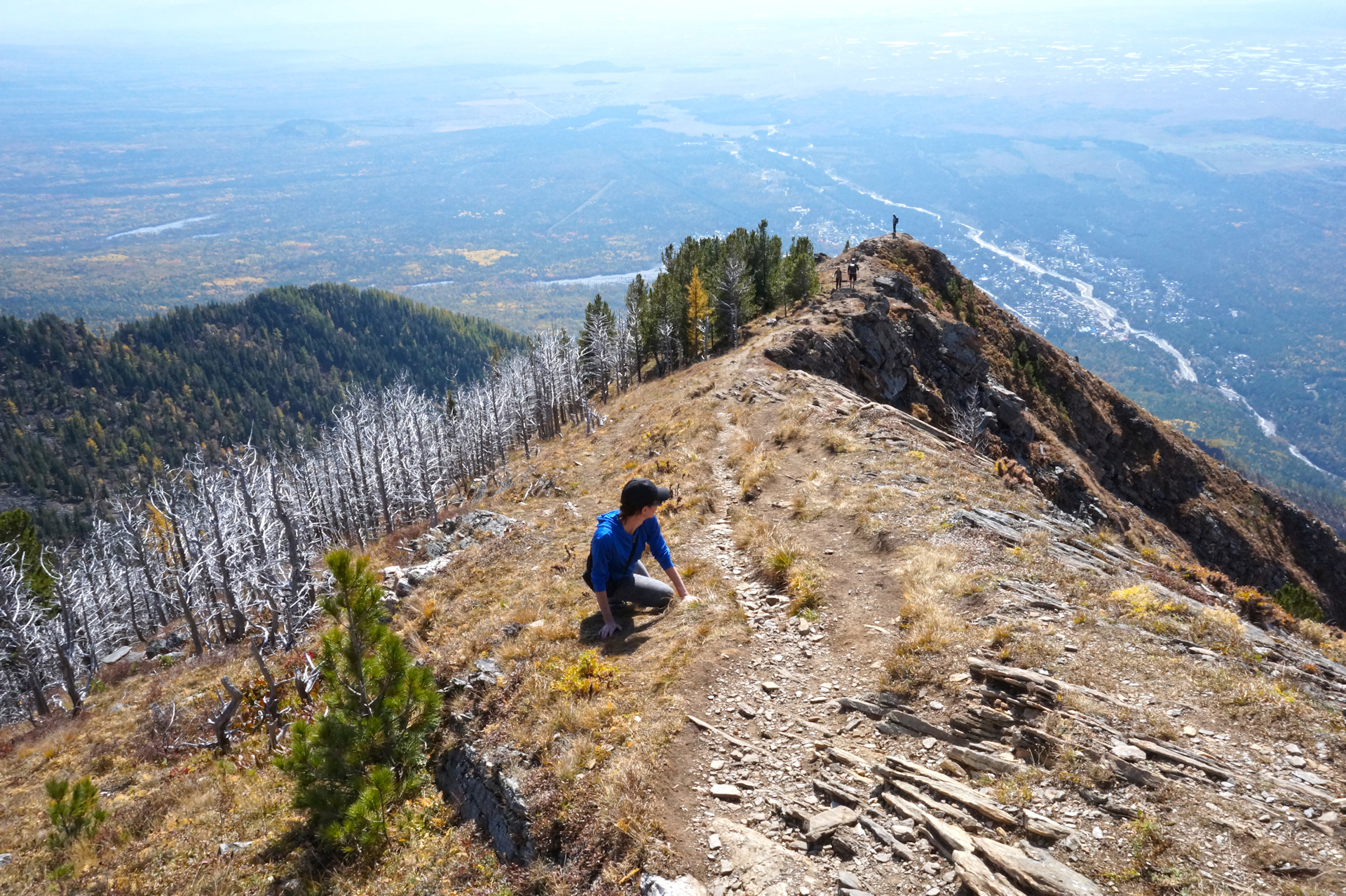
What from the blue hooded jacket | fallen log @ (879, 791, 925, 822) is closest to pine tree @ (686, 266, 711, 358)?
the blue hooded jacket

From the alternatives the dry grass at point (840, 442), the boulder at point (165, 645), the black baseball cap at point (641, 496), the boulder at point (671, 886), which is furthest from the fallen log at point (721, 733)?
the boulder at point (165, 645)

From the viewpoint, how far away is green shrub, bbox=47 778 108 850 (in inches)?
393

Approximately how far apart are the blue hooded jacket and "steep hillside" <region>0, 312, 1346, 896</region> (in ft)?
3.76

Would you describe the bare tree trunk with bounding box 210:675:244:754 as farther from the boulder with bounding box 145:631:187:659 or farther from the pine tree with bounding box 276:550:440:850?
the boulder with bounding box 145:631:187:659

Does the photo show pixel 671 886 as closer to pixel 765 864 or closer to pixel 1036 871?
pixel 765 864

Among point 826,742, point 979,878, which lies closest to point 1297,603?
point 826,742

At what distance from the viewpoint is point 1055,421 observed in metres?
50.3

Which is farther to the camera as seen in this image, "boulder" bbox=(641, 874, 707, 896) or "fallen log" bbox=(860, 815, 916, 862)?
"fallen log" bbox=(860, 815, 916, 862)

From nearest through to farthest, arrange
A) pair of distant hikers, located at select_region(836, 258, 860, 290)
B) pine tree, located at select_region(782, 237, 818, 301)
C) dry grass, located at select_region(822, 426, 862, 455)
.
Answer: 1. dry grass, located at select_region(822, 426, 862, 455)
2. pair of distant hikers, located at select_region(836, 258, 860, 290)
3. pine tree, located at select_region(782, 237, 818, 301)

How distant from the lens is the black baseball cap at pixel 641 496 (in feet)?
32.3

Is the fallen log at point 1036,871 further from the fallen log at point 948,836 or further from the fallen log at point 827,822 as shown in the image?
the fallen log at point 827,822

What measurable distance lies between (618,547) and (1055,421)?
50.9 meters

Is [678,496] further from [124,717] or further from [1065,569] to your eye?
[124,717]

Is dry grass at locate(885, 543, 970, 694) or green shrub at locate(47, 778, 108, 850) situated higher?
dry grass at locate(885, 543, 970, 694)
